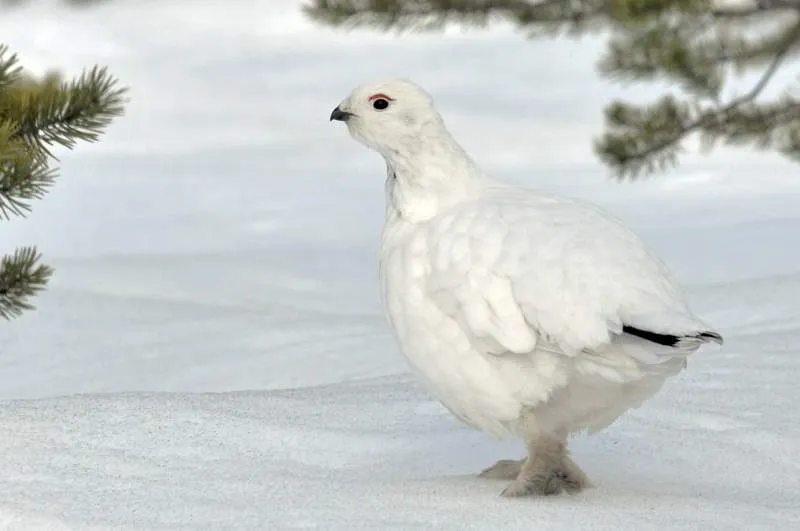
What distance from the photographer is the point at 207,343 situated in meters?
6.25

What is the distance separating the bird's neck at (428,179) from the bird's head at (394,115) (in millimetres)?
15

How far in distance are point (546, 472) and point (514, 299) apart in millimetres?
448

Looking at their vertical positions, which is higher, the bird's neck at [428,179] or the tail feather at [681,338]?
the bird's neck at [428,179]

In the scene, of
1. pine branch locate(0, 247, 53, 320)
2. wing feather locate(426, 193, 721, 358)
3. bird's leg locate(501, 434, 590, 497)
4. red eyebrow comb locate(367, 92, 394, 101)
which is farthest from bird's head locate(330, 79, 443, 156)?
pine branch locate(0, 247, 53, 320)

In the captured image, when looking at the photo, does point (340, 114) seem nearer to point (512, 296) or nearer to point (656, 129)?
point (512, 296)

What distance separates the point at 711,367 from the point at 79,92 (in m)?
2.19

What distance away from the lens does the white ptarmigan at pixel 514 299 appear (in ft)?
9.11

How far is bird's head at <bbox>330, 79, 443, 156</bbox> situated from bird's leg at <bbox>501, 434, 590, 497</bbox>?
2.38 feet

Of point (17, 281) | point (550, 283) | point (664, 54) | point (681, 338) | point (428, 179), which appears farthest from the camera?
point (664, 54)

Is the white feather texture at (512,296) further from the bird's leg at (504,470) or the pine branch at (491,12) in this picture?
the pine branch at (491,12)

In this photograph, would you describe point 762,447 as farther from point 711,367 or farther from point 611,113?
point 611,113

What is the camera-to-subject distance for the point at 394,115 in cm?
321

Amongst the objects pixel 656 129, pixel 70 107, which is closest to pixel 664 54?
pixel 656 129

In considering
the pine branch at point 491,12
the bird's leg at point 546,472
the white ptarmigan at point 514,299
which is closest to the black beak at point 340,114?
the white ptarmigan at point 514,299
